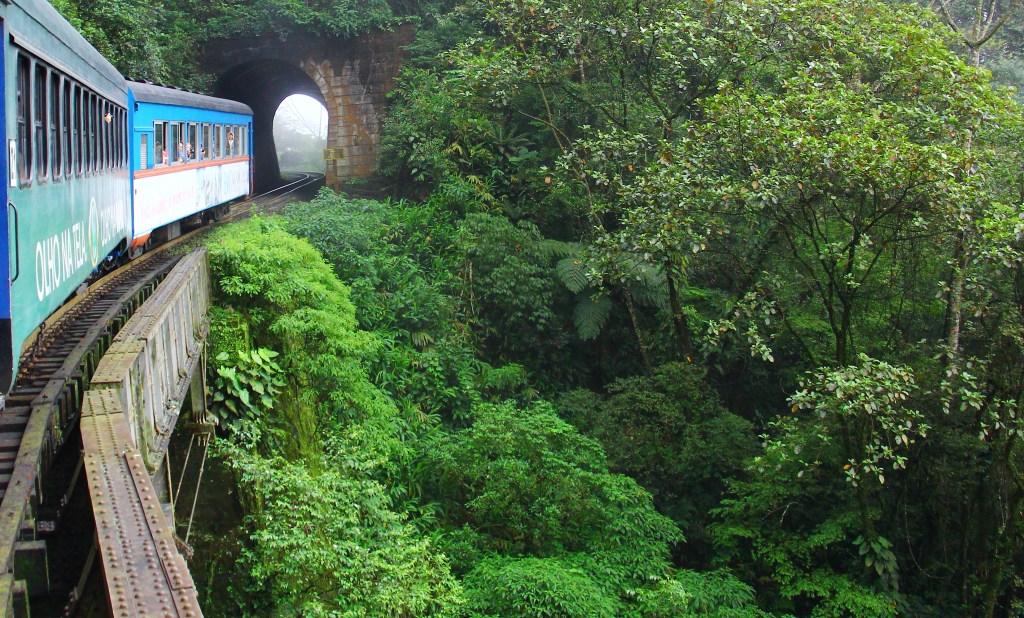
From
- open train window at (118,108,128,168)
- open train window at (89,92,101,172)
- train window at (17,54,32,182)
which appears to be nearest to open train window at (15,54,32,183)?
train window at (17,54,32,182)

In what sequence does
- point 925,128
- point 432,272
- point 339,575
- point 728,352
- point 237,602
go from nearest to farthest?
point 339,575 < point 237,602 < point 925,128 < point 728,352 < point 432,272

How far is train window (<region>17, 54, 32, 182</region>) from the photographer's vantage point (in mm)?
4348

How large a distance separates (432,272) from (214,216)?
4610 millimetres

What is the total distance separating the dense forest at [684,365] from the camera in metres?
8.38

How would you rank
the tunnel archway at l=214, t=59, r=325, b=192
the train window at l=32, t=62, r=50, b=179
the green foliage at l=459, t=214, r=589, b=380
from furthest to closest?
the tunnel archway at l=214, t=59, r=325, b=192 < the green foliage at l=459, t=214, r=589, b=380 < the train window at l=32, t=62, r=50, b=179

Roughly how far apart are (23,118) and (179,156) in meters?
8.69

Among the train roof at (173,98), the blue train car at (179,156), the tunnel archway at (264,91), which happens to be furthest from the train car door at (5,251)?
the tunnel archway at (264,91)

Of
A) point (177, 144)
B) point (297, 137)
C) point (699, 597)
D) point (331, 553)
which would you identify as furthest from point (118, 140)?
point (297, 137)

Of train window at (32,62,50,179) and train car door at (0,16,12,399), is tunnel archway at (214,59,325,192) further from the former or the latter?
train car door at (0,16,12,399)

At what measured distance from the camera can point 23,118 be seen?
449cm

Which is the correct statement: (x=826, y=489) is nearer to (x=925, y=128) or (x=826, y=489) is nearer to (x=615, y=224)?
(x=925, y=128)

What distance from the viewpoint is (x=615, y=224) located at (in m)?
16.3

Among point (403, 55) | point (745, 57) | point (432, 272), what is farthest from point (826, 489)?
point (403, 55)

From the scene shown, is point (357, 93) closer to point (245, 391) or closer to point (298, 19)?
point (298, 19)
